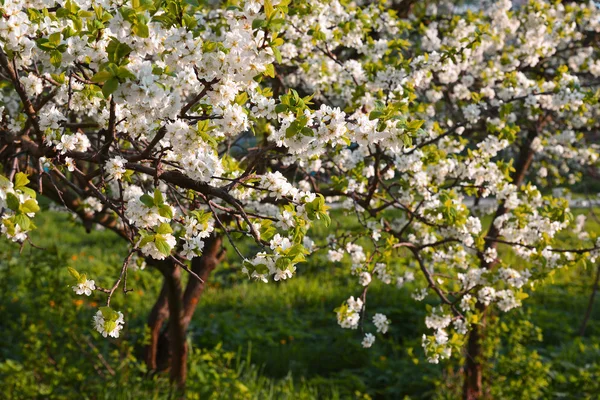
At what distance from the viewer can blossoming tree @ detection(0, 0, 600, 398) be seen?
75.4 inches

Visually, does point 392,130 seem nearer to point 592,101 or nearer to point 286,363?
point 592,101

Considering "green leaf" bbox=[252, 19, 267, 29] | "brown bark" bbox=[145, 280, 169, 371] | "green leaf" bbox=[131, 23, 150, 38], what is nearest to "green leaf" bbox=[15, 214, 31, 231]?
"green leaf" bbox=[131, 23, 150, 38]

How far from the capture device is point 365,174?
3891 millimetres

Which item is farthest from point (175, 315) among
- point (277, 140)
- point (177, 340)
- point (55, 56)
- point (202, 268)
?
point (55, 56)

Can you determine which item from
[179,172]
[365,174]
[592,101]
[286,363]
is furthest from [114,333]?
[286,363]

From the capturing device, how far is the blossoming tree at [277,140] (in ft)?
6.28

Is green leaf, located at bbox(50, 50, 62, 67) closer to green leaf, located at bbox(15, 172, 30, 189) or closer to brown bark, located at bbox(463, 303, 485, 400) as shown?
green leaf, located at bbox(15, 172, 30, 189)

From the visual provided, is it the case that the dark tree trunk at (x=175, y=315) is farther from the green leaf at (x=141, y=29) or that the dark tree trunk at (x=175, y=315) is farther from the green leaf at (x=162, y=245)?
the green leaf at (x=141, y=29)

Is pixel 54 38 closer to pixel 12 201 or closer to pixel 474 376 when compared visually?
pixel 12 201

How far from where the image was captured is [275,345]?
615 cm

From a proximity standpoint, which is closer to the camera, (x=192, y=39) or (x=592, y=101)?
(x=192, y=39)

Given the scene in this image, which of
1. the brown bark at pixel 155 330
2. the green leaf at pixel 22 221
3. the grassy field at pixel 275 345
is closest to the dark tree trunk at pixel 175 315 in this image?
the brown bark at pixel 155 330

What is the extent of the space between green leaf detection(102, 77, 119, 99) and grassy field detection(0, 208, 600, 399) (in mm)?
3211

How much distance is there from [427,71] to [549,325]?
423cm
